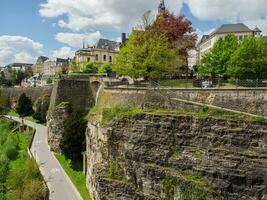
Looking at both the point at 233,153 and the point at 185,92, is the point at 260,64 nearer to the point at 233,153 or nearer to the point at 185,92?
the point at 185,92

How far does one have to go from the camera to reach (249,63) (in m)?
32.8

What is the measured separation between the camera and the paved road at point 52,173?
31.2 m

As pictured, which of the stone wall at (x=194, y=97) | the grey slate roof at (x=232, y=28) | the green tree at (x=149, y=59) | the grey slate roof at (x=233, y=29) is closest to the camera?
the stone wall at (x=194, y=97)

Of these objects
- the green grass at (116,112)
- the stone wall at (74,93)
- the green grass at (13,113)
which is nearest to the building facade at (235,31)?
the stone wall at (74,93)

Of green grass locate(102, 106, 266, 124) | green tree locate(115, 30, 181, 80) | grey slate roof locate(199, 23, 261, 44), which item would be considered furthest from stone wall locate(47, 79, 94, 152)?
grey slate roof locate(199, 23, 261, 44)

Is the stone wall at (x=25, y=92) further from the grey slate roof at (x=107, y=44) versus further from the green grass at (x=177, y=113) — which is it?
the green grass at (x=177, y=113)

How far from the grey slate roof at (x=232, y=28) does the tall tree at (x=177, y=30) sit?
24.8m

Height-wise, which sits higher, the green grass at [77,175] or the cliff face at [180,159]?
the cliff face at [180,159]

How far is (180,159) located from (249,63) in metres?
12.9

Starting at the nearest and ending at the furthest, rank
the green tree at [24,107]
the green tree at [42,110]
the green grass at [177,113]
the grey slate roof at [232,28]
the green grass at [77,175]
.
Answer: the green grass at [177,113], the green grass at [77,175], the green tree at [42,110], the grey slate roof at [232,28], the green tree at [24,107]

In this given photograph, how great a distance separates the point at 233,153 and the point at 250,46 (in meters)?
14.0

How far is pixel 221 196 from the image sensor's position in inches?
872

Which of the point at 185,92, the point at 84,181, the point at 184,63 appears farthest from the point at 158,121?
the point at 184,63

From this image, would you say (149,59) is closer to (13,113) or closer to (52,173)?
(52,173)
